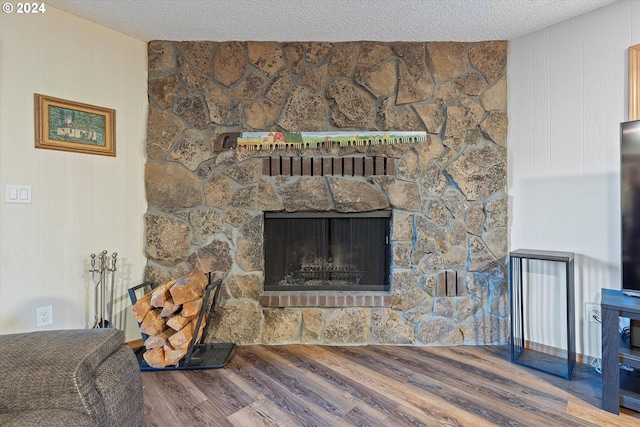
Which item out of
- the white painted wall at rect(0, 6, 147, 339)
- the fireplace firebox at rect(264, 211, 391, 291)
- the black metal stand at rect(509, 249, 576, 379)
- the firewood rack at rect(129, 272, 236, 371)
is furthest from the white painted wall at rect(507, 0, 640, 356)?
the white painted wall at rect(0, 6, 147, 339)

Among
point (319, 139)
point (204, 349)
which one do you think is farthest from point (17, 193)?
point (319, 139)

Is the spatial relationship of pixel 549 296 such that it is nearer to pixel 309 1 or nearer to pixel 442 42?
pixel 442 42

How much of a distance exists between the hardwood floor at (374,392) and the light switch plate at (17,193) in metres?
1.26

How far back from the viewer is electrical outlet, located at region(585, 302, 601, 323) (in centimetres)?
178

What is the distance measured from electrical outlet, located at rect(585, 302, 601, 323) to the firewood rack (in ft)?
7.41

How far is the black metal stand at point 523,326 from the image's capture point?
5.60 feet

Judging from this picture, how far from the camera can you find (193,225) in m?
2.12

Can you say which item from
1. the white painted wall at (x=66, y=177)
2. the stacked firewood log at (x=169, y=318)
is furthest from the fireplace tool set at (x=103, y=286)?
the stacked firewood log at (x=169, y=318)

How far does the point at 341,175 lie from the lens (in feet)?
6.93

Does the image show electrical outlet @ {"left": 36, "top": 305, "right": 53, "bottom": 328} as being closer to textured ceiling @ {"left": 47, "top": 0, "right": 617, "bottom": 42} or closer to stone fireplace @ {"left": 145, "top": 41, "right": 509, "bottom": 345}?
stone fireplace @ {"left": 145, "top": 41, "right": 509, "bottom": 345}

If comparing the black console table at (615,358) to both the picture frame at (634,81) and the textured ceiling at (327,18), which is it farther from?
the textured ceiling at (327,18)

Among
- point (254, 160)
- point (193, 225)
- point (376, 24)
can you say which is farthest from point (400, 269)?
point (376, 24)

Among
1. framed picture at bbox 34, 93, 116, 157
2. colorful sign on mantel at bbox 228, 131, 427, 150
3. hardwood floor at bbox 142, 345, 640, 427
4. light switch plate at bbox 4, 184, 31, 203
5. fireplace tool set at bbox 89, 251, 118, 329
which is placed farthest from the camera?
colorful sign on mantel at bbox 228, 131, 427, 150

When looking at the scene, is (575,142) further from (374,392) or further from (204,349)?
(204,349)
